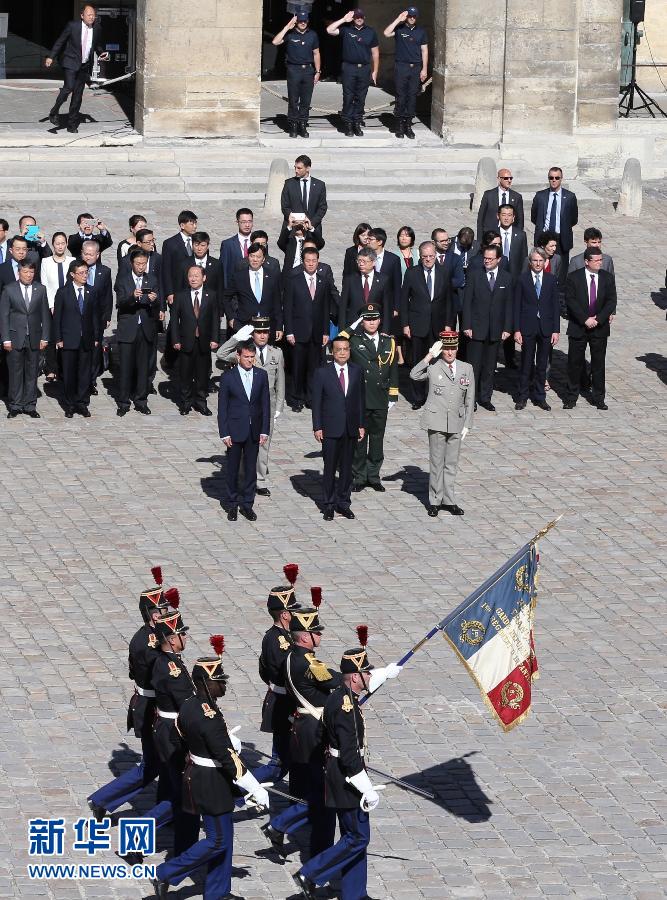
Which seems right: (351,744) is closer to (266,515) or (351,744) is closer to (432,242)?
(266,515)

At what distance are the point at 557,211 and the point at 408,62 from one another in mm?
7051

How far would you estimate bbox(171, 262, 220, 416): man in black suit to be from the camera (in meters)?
21.3

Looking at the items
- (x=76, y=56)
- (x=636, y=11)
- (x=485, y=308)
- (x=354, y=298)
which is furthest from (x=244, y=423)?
(x=636, y=11)

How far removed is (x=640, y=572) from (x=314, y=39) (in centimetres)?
1460

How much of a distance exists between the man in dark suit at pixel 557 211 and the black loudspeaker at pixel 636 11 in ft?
30.5

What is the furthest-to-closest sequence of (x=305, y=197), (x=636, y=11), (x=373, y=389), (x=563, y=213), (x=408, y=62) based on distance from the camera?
(x=636, y=11) < (x=408, y=62) < (x=305, y=197) < (x=563, y=213) < (x=373, y=389)

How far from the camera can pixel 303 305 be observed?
21781mm

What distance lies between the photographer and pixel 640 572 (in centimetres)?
1830

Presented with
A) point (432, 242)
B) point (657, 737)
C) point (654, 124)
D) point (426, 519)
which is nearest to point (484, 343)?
point (432, 242)

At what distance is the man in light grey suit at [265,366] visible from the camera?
779 inches

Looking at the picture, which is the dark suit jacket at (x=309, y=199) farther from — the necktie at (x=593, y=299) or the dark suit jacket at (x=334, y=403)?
the dark suit jacket at (x=334, y=403)

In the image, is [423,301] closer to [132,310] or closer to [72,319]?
[132,310]

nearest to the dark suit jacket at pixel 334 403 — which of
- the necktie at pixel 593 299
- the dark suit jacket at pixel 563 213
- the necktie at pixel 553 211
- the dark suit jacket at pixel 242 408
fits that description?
the dark suit jacket at pixel 242 408

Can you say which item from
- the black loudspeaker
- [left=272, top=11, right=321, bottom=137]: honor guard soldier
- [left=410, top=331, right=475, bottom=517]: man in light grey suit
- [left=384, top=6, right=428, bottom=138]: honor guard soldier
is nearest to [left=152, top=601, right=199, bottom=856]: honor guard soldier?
[left=410, top=331, right=475, bottom=517]: man in light grey suit
